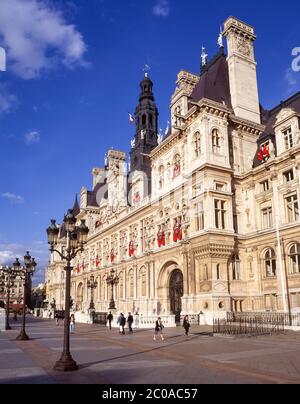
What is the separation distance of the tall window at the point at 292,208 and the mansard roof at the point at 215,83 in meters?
11.3

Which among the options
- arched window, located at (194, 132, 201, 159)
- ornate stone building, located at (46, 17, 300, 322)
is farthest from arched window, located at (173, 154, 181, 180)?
arched window, located at (194, 132, 201, 159)

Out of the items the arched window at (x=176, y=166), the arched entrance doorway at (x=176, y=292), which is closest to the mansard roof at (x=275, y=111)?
the arched window at (x=176, y=166)

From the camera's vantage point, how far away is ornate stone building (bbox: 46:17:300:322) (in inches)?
1225

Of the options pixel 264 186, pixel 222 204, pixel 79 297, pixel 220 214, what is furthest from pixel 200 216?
pixel 79 297

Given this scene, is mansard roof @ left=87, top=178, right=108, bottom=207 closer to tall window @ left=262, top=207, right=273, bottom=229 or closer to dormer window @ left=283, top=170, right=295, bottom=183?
tall window @ left=262, top=207, right=273, bottom=229

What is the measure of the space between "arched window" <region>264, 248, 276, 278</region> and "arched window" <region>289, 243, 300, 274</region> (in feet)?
5.76

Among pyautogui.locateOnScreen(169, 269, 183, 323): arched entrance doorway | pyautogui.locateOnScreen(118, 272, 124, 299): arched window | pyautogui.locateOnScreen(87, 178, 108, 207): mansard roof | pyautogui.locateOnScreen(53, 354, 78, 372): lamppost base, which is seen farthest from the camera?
pyautogui.locateOnScreen(87, 178, 108, 207): mansard roof

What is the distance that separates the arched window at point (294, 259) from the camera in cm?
2923

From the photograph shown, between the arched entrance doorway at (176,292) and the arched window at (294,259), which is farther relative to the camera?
the arched entrance doorway at (176,292)

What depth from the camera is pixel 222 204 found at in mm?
33625

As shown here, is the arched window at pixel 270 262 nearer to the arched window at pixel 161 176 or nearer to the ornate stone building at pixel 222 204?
the ornate stone building at pixel 222 204
